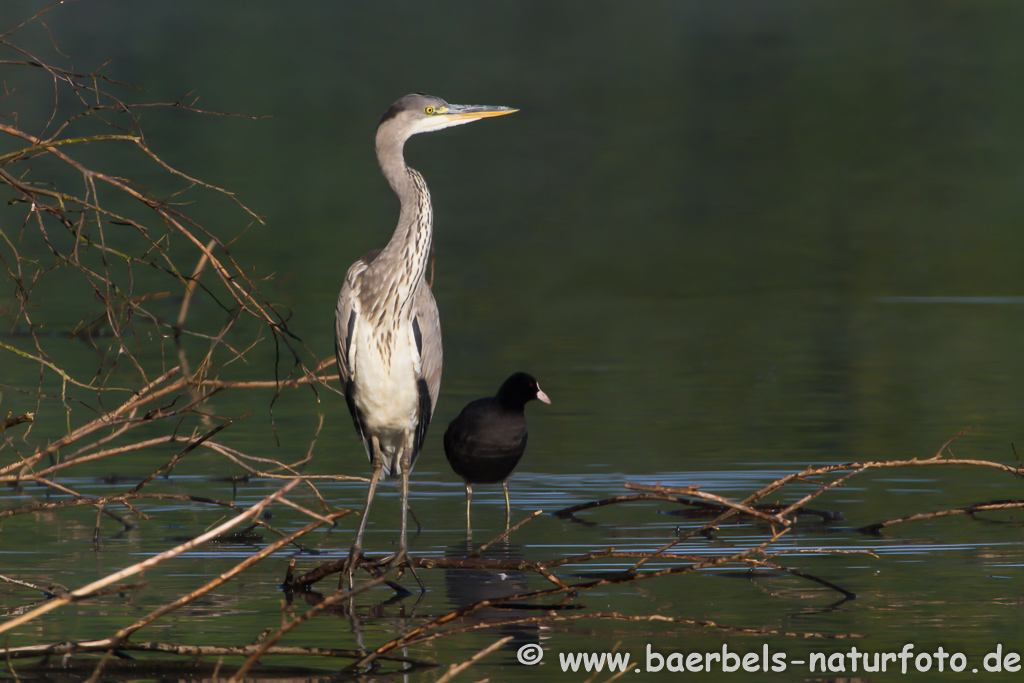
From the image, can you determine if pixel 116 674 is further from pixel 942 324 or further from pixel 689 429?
pixel 942 324

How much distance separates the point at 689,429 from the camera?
31.8ft

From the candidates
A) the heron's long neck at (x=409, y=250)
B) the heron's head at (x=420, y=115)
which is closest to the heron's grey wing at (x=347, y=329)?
the heron's long neck at (x=409, y=250)

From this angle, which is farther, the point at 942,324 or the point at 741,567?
the point at 942,324

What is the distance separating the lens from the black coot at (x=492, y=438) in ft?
25.2

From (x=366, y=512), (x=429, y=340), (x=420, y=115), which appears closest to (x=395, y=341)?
(x=429, y=340)

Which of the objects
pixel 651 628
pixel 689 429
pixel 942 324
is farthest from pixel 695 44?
pixel 651 628

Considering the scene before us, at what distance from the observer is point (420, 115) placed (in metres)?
7.32

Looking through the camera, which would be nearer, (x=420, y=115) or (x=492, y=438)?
(x=420, y=115)

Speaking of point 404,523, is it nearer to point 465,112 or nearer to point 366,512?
point 366,512

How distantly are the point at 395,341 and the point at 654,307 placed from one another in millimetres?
8522

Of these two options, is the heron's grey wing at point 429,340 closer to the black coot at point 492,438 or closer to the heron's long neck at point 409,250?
the heron's long neck at point 409,250

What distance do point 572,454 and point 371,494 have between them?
2380mm

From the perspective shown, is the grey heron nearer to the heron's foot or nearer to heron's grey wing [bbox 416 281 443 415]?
heron's grey wing [bbox 416 281 443 415]

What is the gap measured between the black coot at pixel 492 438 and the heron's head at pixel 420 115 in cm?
153
